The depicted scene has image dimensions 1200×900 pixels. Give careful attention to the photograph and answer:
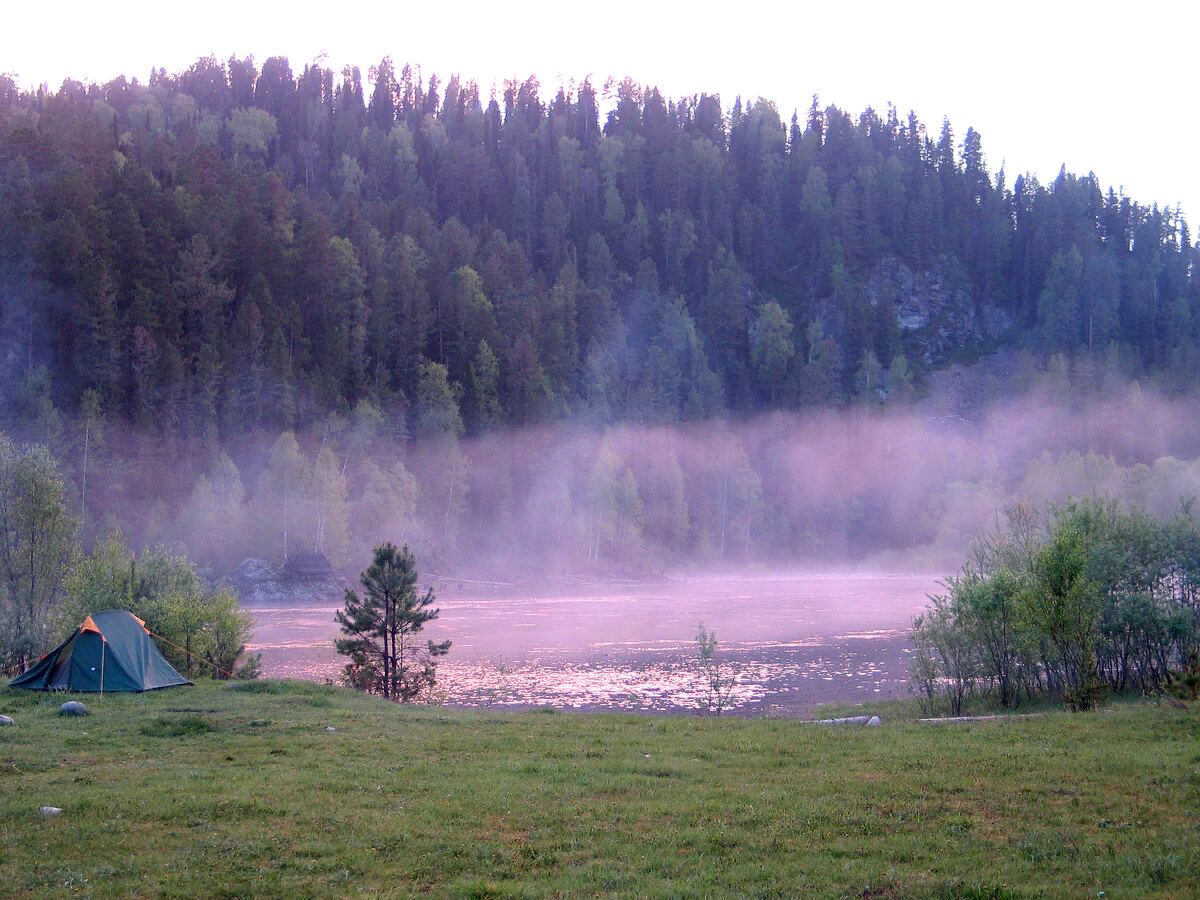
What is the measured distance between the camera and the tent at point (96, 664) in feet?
70.2

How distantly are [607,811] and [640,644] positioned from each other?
1558 inches

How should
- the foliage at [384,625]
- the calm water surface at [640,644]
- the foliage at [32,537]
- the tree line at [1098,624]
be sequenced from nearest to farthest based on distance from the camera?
the tree line at [1098,624] < the foliage at [384,625] < the foliage at [32,537] < the calm water surface at [640,644]

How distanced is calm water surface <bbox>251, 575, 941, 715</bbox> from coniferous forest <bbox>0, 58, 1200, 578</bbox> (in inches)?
592

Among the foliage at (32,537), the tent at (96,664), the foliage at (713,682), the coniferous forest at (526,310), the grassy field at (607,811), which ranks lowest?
the foliage at (713,682)

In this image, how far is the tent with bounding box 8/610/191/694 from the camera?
21.4 metres

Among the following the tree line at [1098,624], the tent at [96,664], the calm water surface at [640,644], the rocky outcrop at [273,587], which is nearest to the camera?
the tent at [96,664]

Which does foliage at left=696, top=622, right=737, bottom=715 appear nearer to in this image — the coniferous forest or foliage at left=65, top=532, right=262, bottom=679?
foliage at left=65, top=532, right=262, bottom=679

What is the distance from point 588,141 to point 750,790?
569 ft

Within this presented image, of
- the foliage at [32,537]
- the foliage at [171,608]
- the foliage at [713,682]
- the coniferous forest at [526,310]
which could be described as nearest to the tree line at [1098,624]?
the foliage at [713,682]

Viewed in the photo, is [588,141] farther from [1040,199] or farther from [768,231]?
[1040,199]

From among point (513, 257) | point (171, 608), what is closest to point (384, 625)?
point (171, 608)

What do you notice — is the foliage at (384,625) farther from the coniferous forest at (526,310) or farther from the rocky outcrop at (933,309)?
the rocky outcrop at (933,309)

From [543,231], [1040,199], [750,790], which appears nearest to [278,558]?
[750,790]

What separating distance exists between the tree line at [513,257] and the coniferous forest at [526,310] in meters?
0.44
